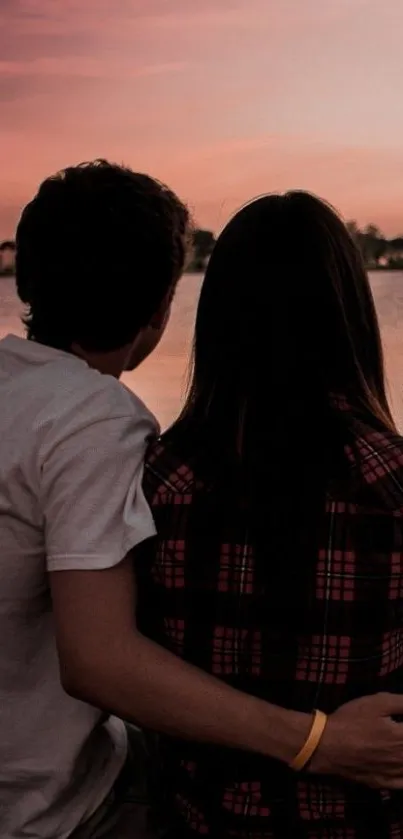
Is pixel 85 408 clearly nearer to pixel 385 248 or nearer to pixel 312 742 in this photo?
pixel 312 742

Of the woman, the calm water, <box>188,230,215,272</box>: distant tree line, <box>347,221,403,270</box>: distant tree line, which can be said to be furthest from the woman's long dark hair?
the calm water

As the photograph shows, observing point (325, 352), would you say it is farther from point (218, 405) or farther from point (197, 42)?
point (197, 42)

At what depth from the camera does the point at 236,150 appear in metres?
2.17

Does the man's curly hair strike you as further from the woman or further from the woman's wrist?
the woman's wrist

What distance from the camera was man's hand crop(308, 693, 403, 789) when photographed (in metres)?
0.84

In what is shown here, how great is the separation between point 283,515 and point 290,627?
100 millimetres

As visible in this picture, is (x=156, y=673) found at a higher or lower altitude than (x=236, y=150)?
lower

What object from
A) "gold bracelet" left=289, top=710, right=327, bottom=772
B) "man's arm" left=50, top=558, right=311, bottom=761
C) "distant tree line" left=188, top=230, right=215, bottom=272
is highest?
"distant tree line" left=188, top=230, right=215, bottom=272

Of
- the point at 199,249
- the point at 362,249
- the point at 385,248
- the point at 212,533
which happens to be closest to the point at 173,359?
the point at 385,248

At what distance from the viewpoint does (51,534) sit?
819mm

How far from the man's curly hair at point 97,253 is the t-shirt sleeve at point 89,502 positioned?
148 mm

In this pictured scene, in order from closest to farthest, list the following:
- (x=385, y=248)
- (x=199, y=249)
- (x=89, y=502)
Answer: (x=89, y=502)
(x=199, y=249)
(x=385, y=248)

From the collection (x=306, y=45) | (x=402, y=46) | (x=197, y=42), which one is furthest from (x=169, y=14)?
(x=402, y=46)

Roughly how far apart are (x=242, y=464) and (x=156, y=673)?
0.19 metres
